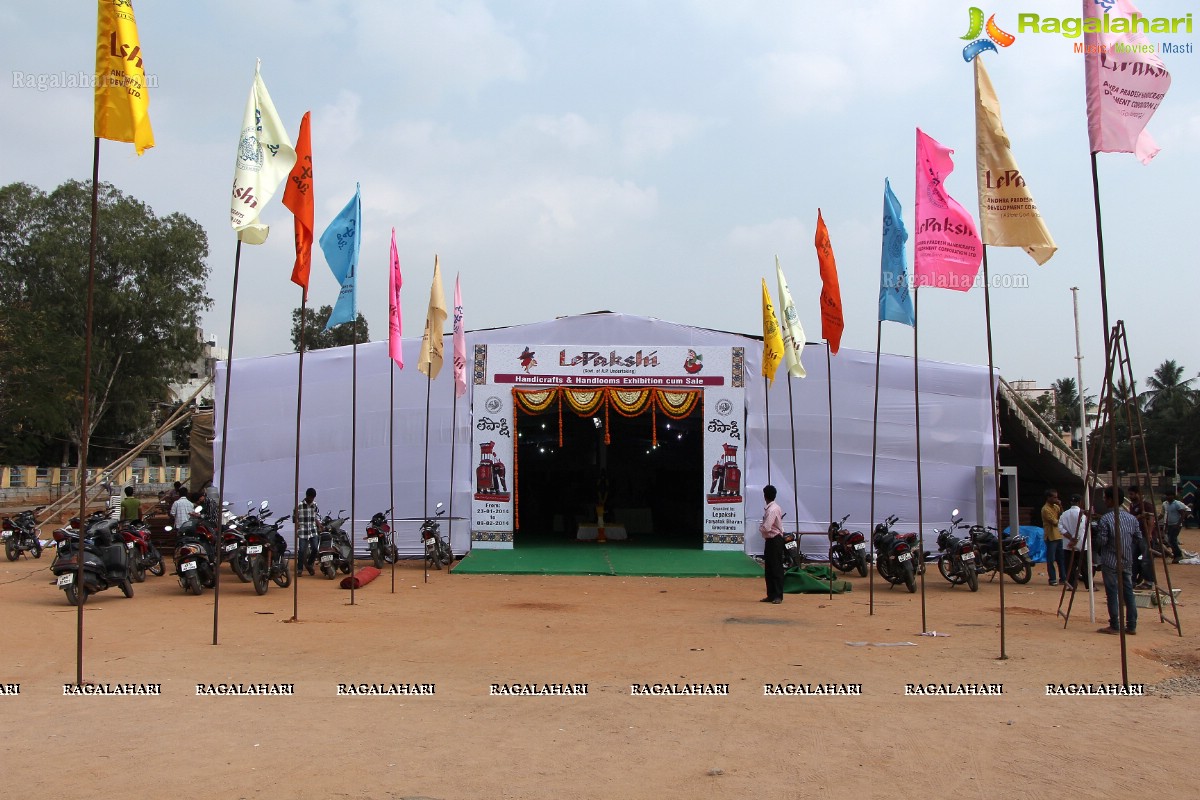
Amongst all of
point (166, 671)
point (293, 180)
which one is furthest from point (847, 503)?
point (166, 671)

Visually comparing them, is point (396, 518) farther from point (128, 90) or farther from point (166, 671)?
point (128, 90)

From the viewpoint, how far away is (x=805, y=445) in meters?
17.2

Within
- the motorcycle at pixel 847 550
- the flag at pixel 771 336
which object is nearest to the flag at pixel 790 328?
the flag at pixel 771 336

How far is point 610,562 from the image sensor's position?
1669 centimetres

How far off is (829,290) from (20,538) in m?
14.0

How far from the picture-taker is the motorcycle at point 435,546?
15859 mm

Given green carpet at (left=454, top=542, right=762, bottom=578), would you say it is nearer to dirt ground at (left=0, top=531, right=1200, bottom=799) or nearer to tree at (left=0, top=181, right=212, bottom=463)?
dirt ground at (left=0, top=531, right=1200, bottom=799)

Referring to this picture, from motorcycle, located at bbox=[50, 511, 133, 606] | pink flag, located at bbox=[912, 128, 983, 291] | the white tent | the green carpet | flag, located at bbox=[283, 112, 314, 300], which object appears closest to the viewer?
pink flag, located at bbox=[912, 128, 983, 291]

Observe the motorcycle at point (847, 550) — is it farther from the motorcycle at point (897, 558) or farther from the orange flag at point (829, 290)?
the orange flag at point (829, 290)

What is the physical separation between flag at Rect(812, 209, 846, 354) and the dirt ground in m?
3.53

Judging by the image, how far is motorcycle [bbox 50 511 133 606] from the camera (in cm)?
1030

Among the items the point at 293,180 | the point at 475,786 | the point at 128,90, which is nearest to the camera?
the point at 475,786

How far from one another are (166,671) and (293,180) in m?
4.79

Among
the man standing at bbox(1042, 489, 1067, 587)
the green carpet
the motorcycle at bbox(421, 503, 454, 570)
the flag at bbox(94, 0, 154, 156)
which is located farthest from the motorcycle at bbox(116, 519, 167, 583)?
the man standing at bbox(1042, 489, 1067, 587)
